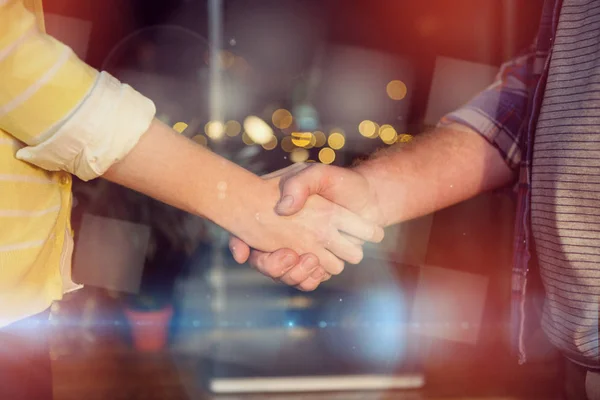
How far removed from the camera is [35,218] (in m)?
0.63

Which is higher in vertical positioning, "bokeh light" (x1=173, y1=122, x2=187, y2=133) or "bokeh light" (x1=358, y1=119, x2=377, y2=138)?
"bokeh light" (x1=358, y1=119, x2=377, y2=138)

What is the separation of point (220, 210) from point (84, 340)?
170 cm

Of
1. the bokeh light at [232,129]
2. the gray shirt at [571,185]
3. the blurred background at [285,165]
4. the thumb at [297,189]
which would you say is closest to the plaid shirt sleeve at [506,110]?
the gray shirt at [571,185]

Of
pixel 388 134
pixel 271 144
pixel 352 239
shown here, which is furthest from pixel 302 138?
pixel 352 239

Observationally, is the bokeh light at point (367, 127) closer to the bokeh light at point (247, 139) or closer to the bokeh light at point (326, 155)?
the bokeh light at point (326, 155)

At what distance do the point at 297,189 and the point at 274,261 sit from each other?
155mm

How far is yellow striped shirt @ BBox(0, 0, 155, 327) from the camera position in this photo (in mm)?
575

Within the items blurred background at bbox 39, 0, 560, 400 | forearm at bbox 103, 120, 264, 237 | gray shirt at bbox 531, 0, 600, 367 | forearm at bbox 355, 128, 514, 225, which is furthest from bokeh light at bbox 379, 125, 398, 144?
gray shirt at bbox 531, 0, 600, 367

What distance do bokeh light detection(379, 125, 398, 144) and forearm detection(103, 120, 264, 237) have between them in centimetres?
170

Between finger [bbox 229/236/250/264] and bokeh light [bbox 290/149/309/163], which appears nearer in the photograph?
finger [bbox 229/236/250/264]

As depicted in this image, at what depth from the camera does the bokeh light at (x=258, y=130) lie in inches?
102

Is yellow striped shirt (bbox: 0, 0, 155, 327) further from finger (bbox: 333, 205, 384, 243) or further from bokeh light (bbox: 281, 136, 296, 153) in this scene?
A: bokeh light (bbox: 281, 136, 296, 153)

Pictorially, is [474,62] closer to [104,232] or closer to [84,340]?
[104,232]

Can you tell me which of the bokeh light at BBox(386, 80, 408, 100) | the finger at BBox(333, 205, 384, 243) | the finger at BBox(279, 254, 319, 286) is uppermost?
the bokeh light at BBox(386, 80, 408, 100)
